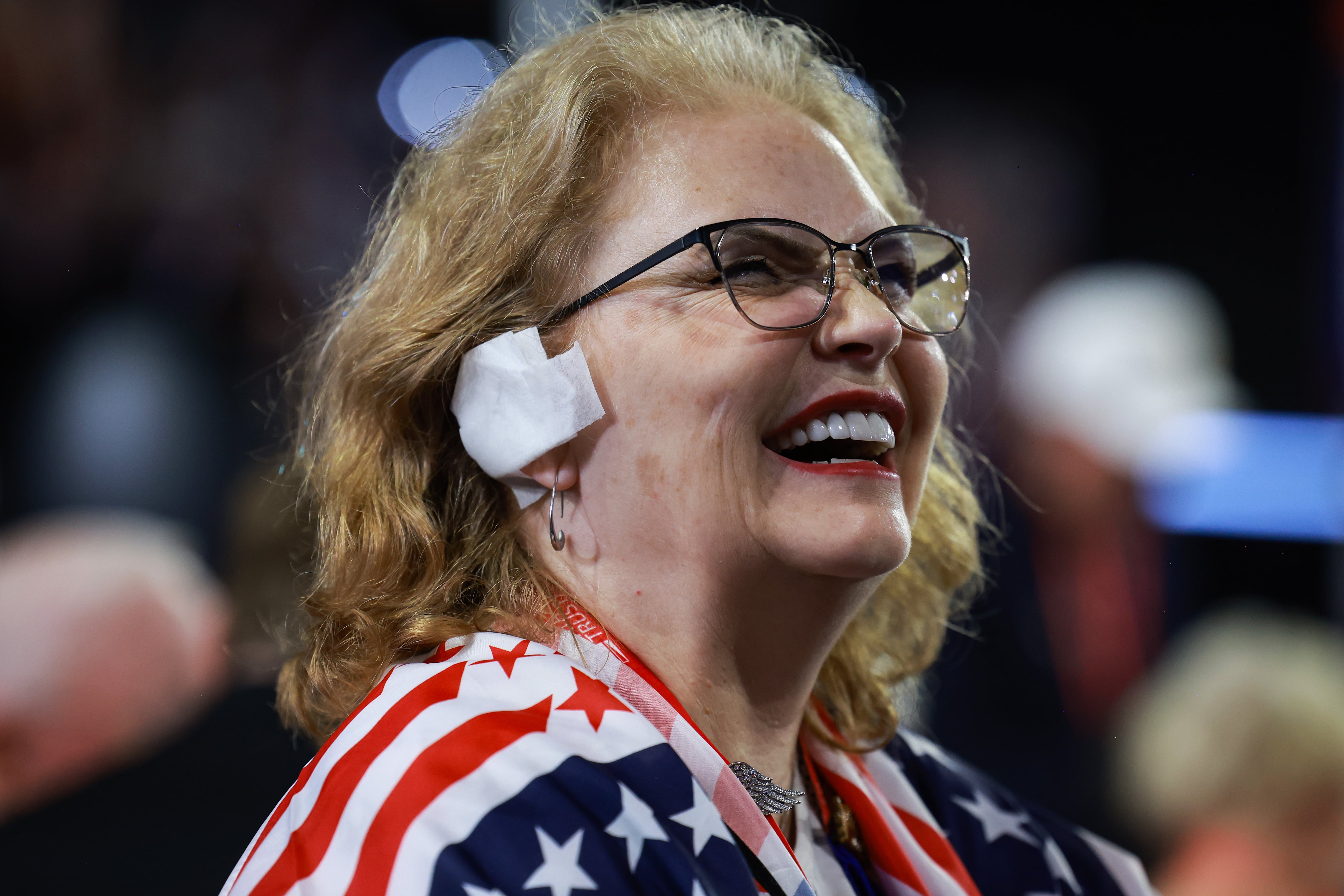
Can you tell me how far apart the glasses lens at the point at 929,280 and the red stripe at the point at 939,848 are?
674mm

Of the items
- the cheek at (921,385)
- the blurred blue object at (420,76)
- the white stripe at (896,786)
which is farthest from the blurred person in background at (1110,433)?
the cheek at (921,385)

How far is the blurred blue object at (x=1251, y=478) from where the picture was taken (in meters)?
3.98

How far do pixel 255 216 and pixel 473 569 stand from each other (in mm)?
2706

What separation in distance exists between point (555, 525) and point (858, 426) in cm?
38

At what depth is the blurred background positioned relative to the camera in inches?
97.0

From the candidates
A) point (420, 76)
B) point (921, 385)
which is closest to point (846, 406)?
point (921, 385)

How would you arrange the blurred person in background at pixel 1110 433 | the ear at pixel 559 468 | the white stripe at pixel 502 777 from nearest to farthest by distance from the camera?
1. the white stripe at pixel 502 777
2. the ear at pixel 559 468
3. the blurred person in background at pixel 1110 433

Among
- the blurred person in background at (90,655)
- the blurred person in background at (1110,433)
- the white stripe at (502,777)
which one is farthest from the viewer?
the blurred person in background at (1110,433)

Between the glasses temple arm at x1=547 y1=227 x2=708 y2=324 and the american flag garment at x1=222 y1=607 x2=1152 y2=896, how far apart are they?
0.36 meters

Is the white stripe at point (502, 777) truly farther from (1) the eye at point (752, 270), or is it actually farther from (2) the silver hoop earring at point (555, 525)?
(1) the eye at point (752, 270)

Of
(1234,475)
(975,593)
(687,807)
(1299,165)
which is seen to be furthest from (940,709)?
(687,807)

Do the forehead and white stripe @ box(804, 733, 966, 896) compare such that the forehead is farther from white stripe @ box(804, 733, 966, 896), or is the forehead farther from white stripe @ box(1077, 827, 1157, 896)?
white stripe @ box(1077, 827, 1157, 896)

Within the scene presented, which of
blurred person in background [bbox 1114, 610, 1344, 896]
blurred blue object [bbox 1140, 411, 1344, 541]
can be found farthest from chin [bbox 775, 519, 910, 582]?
blurred blue object [bbox 1140, 411, 1344, 541]

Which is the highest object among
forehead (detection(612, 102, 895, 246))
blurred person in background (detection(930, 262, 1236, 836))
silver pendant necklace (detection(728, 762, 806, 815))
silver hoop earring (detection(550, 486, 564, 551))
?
forehead (detection(612, 102, 895, 246))
